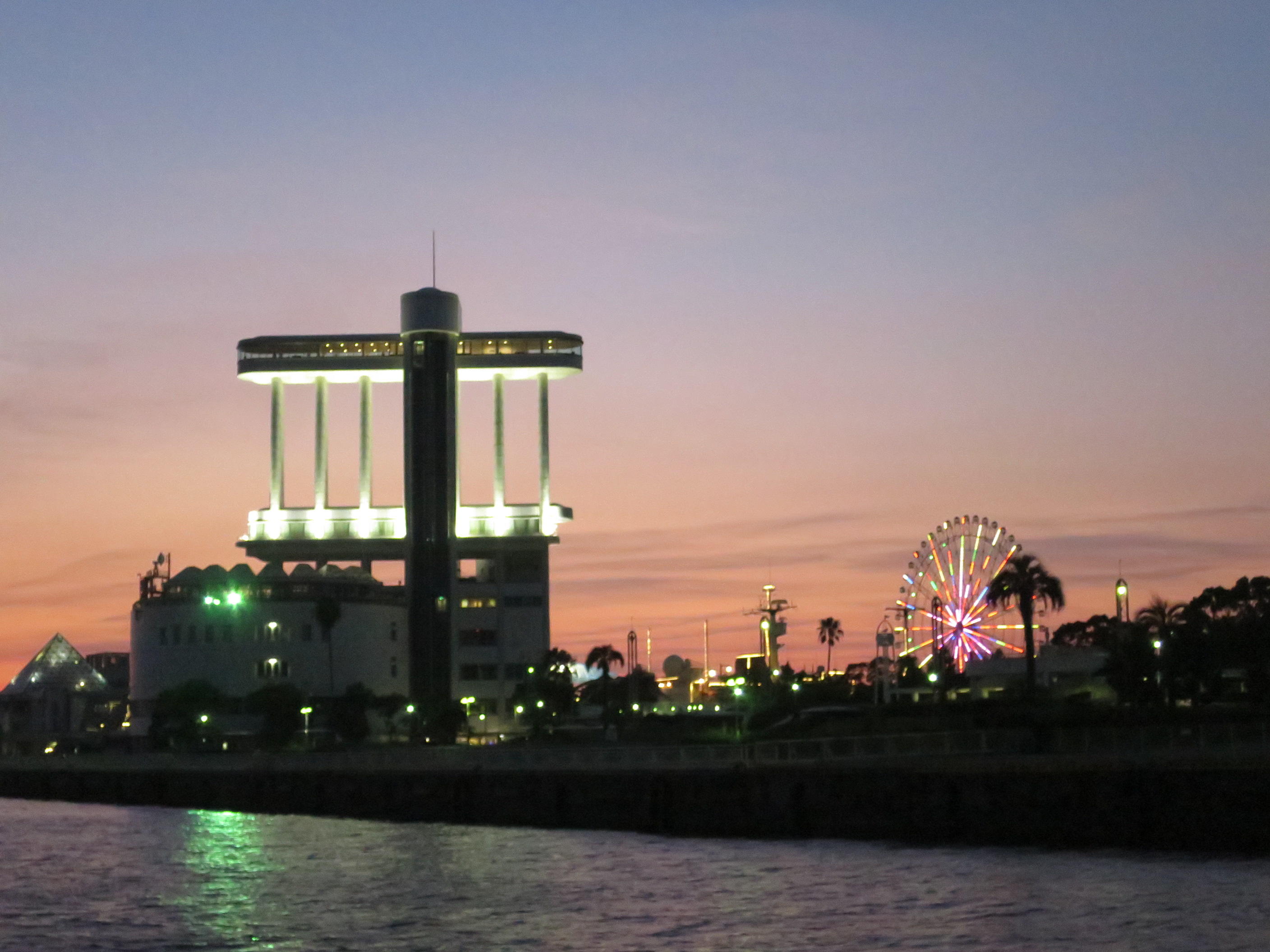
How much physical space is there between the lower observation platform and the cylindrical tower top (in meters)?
18.0

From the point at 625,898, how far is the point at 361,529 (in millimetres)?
131665

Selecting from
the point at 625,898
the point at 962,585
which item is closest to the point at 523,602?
the point at 962,585

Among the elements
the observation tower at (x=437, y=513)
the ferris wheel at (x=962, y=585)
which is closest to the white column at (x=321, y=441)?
the observation tower at (x=437, y=513)

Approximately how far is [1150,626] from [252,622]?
259ft

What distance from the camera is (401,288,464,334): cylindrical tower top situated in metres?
176

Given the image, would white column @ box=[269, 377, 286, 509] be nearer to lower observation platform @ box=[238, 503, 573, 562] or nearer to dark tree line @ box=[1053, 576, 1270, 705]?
lower observation platform @ box=[238, 503, 573, 562]

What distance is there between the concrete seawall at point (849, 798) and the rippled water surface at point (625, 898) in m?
2.39

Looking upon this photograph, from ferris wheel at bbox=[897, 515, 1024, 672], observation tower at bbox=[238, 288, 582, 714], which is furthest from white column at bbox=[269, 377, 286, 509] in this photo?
ferris wheel at bbox=[897, 515, 1024, 672]

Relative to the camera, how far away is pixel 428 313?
176m

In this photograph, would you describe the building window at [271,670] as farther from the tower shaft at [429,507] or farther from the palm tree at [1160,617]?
the palm tree at [1160,617]

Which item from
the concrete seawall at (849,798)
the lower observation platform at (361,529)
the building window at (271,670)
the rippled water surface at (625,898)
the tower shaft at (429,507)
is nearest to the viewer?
the rippled water surface at (625,898)

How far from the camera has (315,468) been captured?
186125 millimetres

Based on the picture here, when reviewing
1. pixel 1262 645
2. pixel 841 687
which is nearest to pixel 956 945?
pixel 1262 645

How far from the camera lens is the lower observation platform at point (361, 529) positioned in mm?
181750
